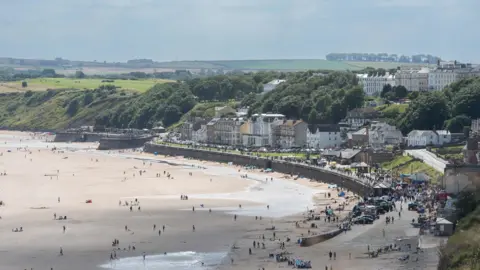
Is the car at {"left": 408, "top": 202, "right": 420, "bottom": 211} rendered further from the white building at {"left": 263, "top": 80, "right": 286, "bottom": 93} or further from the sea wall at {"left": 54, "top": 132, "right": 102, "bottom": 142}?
the sea wall at {"left": 54, "top": 132, "right": 102, "bottom": 142}

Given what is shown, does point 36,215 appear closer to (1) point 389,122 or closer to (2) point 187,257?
(2) point 187,257

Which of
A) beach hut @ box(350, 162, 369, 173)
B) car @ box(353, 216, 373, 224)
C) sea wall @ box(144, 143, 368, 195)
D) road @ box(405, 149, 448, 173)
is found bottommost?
sea wall @ box(144, 143, 368, 195)

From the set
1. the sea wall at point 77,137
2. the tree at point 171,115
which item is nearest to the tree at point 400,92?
the tree at point 171,115

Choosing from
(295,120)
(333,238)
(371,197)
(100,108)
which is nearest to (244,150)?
(295,120)

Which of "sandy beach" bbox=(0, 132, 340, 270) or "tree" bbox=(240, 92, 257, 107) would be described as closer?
"sandy beach" bbox=(0, 132, 340, 270)

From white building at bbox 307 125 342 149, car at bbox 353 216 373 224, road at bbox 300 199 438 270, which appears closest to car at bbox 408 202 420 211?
road at bbox 300 199 438 270

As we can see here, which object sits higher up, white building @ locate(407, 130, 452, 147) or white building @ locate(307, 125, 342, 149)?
white building @ locate(407, 130, 452, 147)
